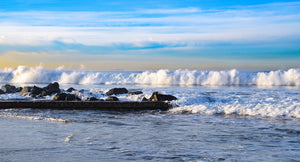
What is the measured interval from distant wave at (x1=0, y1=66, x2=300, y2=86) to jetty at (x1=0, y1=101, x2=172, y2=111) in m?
30.2

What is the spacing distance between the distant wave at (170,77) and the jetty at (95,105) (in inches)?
1189

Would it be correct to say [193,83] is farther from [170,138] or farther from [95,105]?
[170,138]

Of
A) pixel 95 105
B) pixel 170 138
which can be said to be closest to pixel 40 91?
pixel 95 105

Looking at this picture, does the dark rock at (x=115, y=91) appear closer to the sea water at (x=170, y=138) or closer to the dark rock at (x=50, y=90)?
the dark rock at (x=50, y=90)

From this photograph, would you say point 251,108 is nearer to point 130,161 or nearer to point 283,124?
point 283,124

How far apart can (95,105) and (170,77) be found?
35.8m

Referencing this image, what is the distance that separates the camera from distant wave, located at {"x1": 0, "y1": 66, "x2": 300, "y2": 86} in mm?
45594

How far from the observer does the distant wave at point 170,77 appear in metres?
45.6

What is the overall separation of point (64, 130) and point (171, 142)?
306 centimetres

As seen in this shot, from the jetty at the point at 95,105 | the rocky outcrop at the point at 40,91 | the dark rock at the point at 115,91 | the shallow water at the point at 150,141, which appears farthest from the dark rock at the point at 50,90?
the shallow water at the point at 150,141

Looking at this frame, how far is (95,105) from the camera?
15.7 metres

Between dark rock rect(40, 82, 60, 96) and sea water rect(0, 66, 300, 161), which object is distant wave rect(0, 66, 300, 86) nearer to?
dark rock rect(40, 82, 60, 96)

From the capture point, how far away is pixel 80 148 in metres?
6.62

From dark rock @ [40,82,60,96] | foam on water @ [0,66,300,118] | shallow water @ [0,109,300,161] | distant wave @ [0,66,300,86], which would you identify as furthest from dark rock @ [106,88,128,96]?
distant wave @ [0,66,300,86]
